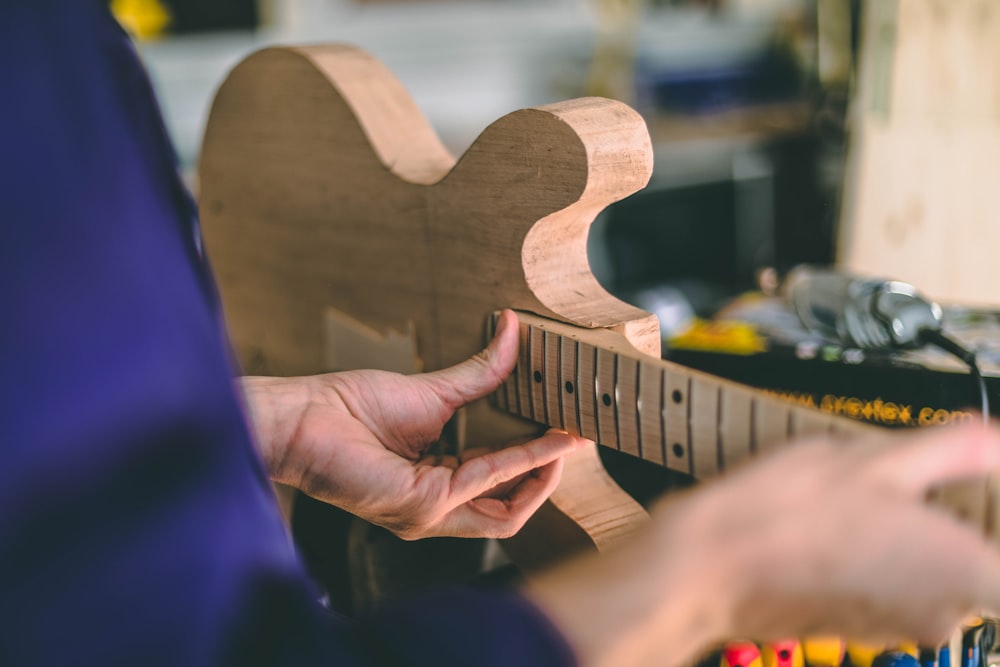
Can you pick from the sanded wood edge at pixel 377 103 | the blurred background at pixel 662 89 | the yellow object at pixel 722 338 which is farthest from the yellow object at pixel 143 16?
the yellow object at pixel 722 338

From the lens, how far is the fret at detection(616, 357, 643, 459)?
532 millimetres

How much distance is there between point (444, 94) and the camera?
3531 millimetres

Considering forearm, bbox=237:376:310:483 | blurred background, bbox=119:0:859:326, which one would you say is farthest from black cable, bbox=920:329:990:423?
blurred background, bbox=119:0:859:326

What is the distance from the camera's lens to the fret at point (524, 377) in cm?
62

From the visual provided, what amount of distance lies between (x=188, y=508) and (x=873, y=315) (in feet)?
2.04

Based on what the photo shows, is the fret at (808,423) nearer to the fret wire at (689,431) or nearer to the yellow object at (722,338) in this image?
the fret wire at (689,431)

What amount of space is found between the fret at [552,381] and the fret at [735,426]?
0.43 feet

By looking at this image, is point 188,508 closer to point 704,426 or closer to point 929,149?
point 704,426

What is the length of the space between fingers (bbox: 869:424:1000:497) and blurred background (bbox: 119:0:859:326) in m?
2.73

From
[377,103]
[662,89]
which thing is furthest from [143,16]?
[377,103]

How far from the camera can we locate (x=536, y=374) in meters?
0.61

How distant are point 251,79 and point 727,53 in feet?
11.8

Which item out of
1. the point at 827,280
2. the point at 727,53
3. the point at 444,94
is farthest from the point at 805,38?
the point at 827,280

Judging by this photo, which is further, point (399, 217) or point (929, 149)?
point (929, 149)
